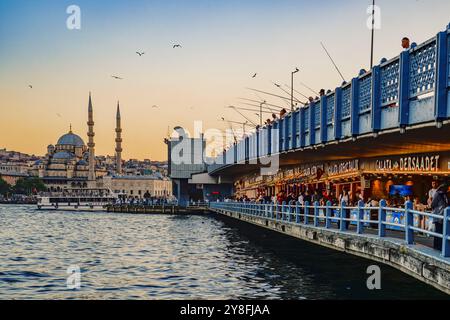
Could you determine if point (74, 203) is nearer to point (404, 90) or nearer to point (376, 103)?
point (376, 103)

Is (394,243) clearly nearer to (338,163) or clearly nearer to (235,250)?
(235,250)

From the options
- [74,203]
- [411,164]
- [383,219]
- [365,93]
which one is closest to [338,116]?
[365,93]

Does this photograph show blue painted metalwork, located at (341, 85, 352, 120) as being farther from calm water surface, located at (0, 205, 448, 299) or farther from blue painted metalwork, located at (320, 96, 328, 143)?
calm water surface, located at (0, 205, 448, 299)

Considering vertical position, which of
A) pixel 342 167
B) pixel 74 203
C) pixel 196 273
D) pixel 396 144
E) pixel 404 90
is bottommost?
pixel 74 203

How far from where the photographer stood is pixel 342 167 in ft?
135

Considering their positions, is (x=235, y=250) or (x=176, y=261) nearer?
(x=176, y=261)

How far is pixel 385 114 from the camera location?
76.5 ft

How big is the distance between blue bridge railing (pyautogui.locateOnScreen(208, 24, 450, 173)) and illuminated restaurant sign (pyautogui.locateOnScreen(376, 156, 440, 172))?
363cm

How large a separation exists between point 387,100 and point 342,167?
1817 cm

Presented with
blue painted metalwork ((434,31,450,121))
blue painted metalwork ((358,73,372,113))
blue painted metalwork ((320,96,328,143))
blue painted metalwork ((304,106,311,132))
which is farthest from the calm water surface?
blue painted metalwork ((304,106,311,132))

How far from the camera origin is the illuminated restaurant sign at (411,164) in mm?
28047

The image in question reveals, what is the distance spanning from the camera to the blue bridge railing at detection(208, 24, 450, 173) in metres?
18.4
